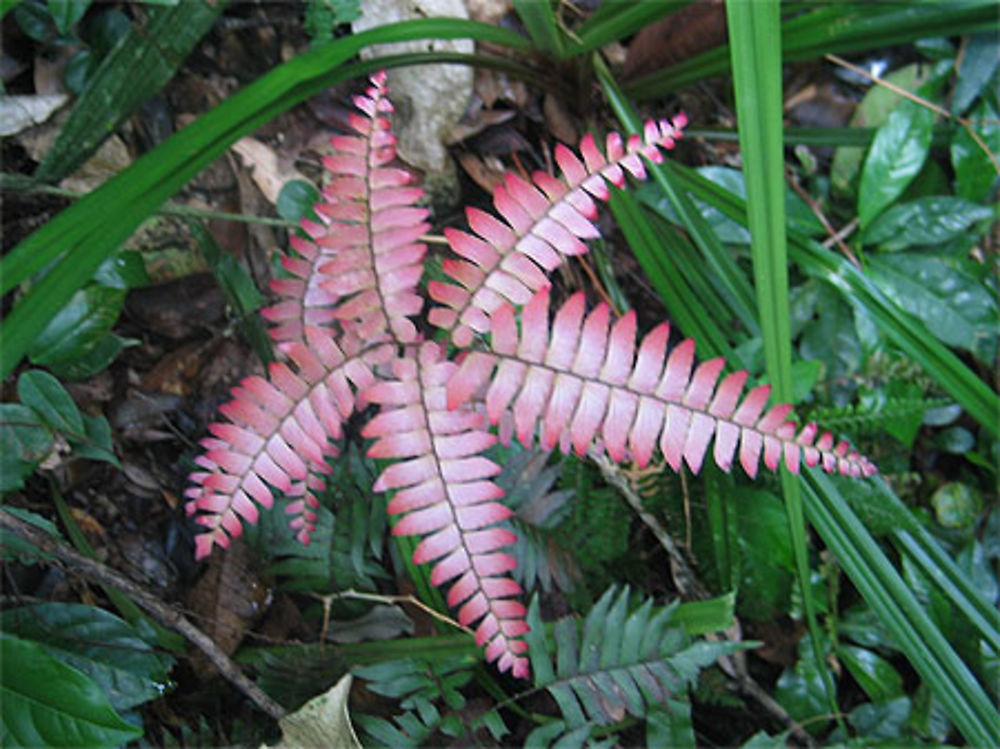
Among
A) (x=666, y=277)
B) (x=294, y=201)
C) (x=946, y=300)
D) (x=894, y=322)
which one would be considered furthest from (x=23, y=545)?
(x=946, y=300)

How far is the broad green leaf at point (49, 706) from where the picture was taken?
887 mm

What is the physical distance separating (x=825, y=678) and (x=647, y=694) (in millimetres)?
358

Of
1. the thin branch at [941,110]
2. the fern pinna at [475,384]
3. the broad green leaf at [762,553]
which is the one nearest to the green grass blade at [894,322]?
the broad green leaf at [762,553]

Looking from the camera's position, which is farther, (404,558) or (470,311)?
(404,558)

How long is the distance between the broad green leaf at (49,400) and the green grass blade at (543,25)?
931 mm

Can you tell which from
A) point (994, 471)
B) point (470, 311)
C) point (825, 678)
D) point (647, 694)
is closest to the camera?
point (470, 311)

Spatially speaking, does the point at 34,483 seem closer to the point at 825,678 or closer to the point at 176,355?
the point at 176,355

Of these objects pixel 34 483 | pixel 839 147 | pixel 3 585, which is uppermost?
pixel 839 147

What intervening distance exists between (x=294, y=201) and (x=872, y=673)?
1302mm

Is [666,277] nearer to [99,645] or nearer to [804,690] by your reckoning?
[804,690]

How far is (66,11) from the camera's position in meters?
1.24

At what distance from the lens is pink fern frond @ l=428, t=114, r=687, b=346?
2.70 ft

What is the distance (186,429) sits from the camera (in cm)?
133

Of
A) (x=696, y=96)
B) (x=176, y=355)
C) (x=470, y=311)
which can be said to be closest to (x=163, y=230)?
(x=176, y=355)
